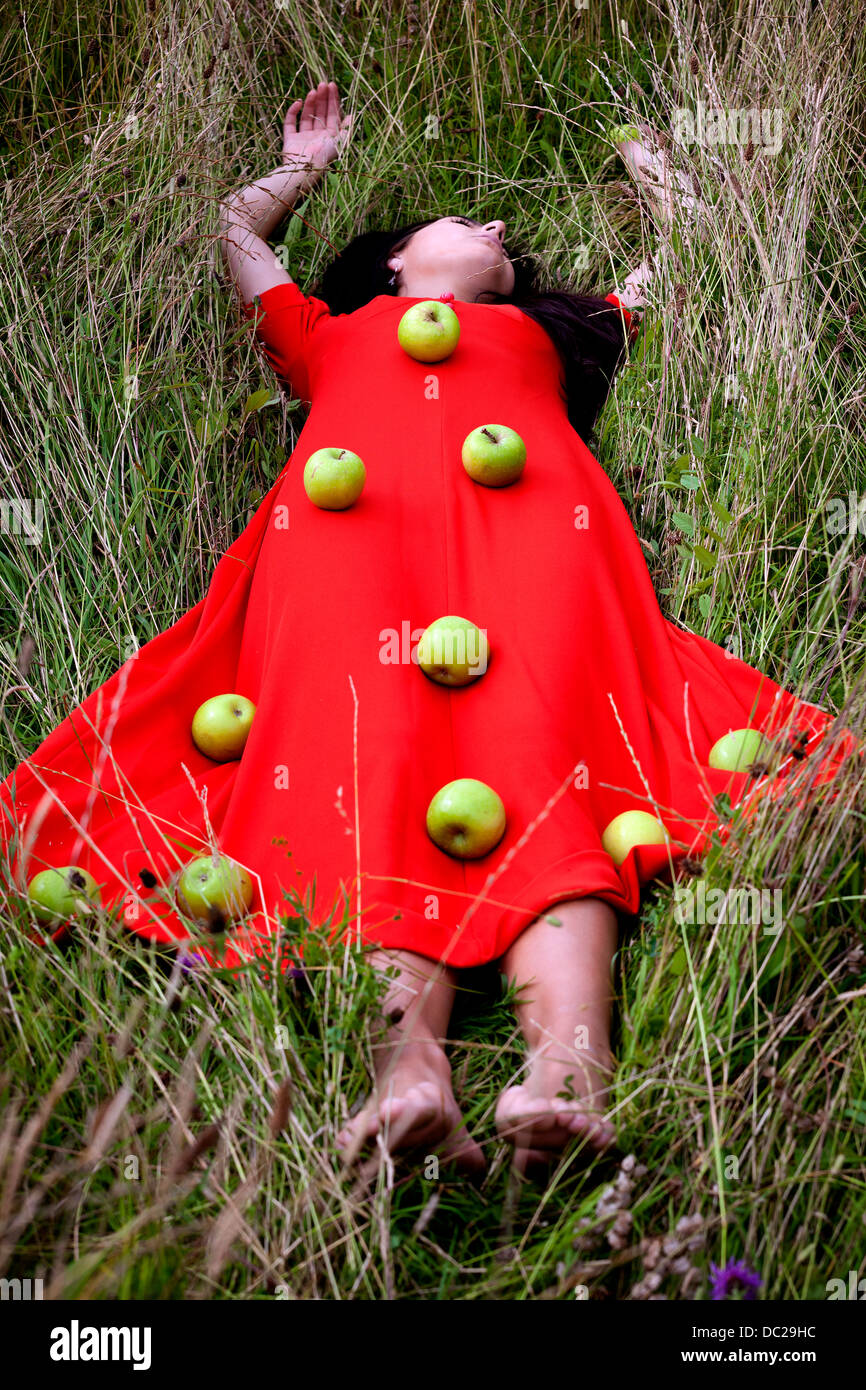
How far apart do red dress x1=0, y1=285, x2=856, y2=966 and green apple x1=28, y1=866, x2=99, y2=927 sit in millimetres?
58

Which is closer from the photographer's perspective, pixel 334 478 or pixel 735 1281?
pixel 735 1281

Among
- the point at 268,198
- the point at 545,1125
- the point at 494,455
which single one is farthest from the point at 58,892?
the point at 268,198

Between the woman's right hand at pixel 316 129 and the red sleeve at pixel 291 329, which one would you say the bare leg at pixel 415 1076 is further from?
the woman's right hand at pixel 316 129

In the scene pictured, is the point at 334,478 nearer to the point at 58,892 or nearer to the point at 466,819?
the point at 466,819

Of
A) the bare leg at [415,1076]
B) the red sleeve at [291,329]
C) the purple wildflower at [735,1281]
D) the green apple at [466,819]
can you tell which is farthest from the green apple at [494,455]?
the purple wildflower at [735,1281]

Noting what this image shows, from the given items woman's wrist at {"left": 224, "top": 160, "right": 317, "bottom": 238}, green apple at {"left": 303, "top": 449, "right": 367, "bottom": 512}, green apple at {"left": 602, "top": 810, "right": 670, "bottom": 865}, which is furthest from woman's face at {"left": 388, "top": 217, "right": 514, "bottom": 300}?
green apple at {"left": 602, "top": 810, "right": 670, "bottom": 865}

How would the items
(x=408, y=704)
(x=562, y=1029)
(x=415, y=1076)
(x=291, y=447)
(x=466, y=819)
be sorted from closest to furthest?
1. (x=415, y=1076)
2. (x=562, y=1029)
3. (x=466, y=819)
4. (x=408, y=704)
5. (x=291, y=447)

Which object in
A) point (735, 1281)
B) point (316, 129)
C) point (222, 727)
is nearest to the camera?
point (735, 1281)

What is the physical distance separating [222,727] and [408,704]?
44 centimetres

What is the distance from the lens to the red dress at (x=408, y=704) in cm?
195

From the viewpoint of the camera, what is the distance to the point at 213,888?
→ 1959 millimetres

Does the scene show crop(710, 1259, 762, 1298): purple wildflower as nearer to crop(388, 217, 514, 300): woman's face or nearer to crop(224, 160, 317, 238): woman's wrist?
crop(388, 217, 514, 300): woman's face

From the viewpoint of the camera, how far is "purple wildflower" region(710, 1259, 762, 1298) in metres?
1.41

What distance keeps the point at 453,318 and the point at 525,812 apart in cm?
130
